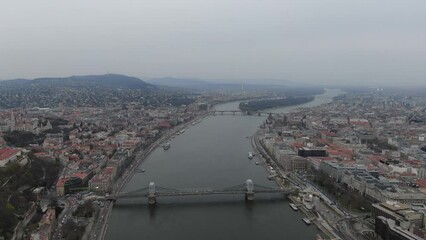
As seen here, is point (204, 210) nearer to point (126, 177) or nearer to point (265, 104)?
point (126, 177)

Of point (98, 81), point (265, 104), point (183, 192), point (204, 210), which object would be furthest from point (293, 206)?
point (98, 81)

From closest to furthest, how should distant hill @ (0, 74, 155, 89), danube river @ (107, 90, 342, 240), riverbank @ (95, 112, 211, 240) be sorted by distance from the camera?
1. riverbank @ (95, 112, 211, 240)
2. danube river @ (107, 90, 342, 240)
3. distant hill @ (0, 74, 155, 89)

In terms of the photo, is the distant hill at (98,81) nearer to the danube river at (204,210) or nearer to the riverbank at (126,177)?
the riverbank at (126,177)

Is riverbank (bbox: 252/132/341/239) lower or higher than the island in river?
higher

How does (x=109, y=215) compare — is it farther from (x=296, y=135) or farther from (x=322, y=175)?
(x=296, y=135)

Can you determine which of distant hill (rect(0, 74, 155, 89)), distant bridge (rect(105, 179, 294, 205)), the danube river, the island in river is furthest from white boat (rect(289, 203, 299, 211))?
distant hill (rect(0, 74, 155, 89))

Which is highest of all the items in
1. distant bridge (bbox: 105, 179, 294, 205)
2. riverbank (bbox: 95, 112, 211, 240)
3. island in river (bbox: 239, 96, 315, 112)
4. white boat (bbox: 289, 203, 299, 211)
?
distant bridge (bbox: 105, 179, 294, 205)

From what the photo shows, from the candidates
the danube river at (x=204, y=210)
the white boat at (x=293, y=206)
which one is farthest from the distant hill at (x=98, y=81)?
the white boat at (x=293, y=206)

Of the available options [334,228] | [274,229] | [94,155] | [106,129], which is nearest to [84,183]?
[94,155]

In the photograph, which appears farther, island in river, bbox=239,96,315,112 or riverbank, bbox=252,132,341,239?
island in river, bbox=239,96,315,112

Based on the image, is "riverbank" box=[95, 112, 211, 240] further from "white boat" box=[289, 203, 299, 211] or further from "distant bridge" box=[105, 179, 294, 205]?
"white boat" box=[289, 203, 299, 211]
